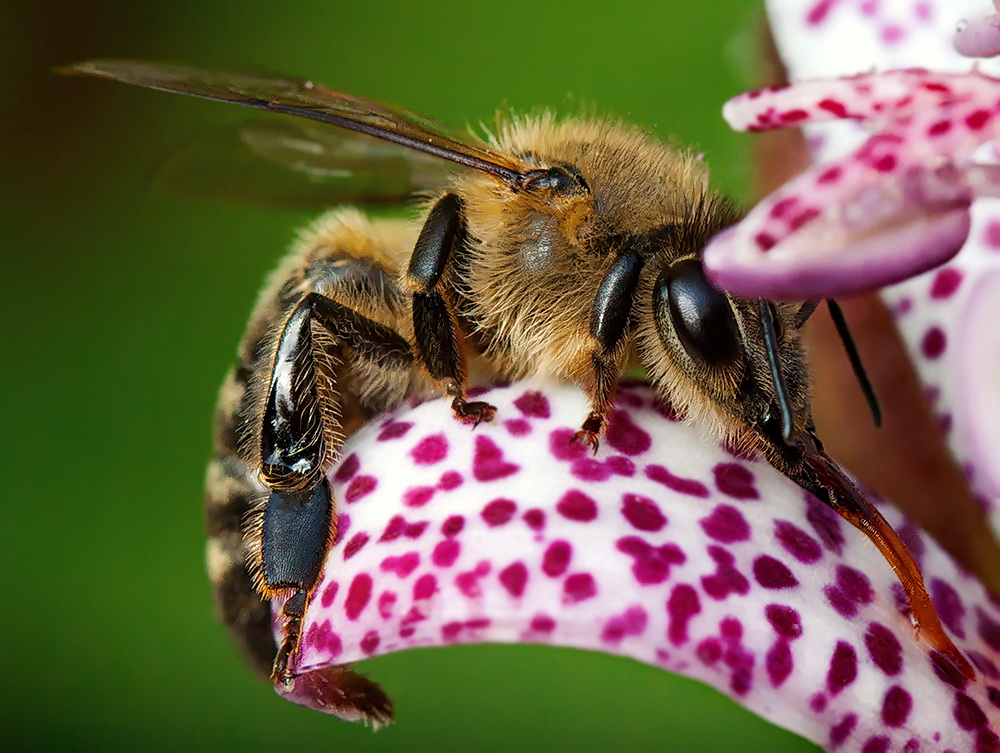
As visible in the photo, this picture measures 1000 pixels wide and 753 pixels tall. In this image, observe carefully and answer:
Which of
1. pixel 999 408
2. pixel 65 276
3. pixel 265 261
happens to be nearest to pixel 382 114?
pixel 999 408

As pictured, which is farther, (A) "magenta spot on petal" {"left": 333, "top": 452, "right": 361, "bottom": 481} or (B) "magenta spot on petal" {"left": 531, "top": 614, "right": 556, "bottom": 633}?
(A) "magenta spot on petal" {"left": 333, "top": 452, "right": 361, "bottom": 481}

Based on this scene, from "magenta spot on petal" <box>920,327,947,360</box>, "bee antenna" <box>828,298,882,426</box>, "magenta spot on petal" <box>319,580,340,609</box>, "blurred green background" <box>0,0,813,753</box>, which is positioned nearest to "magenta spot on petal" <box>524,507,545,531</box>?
"magenta spot on petal" <box>319,580,340,609</box>

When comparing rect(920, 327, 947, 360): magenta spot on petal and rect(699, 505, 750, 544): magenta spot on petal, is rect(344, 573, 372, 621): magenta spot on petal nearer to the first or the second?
rect(699, 505, 750, 544): magenta spot on petal

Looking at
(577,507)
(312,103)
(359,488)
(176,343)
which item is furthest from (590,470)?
(176,343)

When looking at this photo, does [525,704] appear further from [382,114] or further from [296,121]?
[382,114]

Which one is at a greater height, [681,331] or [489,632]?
[681,331]

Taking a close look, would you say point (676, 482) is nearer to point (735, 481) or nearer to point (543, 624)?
point (735, 481)

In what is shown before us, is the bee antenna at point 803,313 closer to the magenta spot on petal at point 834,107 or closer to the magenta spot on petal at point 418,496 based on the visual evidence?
the magenta spot on petal at point 834,107
